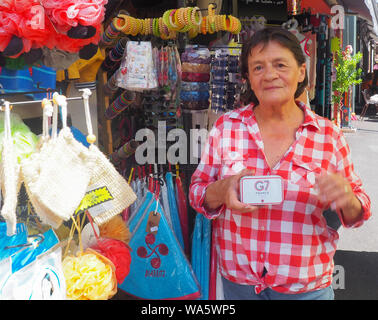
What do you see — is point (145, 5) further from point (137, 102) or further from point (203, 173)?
point (203, 173)

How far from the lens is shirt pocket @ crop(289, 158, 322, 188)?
1427mm

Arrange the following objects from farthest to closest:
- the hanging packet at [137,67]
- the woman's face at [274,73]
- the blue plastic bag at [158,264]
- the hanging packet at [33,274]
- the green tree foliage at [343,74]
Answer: the green tree foliage at [343,74] → the hanging packet at [137,67] → the blue plastic bag at [158,264] → the woman's face at [274,73] → the hanging packet at [33,274]

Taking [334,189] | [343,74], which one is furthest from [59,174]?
[343,74]

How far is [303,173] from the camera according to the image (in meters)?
1.43

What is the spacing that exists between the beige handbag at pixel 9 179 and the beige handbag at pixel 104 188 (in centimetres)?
25

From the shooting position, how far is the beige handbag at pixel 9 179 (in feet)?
4.16

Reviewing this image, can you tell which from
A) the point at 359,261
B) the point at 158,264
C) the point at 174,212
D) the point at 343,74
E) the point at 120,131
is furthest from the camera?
the point at 343,74

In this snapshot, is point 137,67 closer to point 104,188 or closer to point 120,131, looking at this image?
point 120,131

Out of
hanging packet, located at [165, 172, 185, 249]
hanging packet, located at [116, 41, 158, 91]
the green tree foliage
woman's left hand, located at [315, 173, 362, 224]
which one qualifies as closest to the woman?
woman's left hand, located at [315, 173, 362, 224]

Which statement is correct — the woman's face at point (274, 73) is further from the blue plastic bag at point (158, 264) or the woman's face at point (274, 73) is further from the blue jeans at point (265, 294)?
the blue plastic bag at point (158, 264)

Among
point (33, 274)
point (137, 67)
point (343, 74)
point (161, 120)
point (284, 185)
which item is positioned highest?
point (343, 74)

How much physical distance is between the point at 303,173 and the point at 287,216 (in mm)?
161

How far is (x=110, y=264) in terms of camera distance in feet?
5.23

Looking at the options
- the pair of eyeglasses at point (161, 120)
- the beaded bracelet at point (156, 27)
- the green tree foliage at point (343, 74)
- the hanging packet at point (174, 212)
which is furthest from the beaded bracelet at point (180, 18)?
the green tree foliage at point (343, 74)
